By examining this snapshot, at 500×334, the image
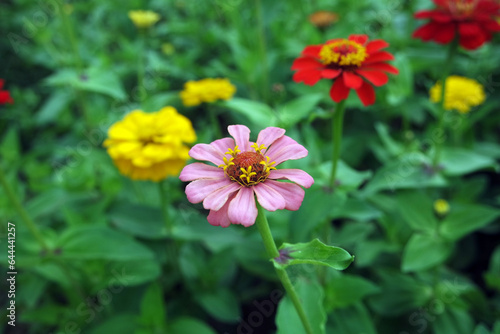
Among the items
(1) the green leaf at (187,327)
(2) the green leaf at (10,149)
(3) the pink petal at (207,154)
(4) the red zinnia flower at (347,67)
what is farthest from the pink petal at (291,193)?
(2) the green leaf at (10,149)

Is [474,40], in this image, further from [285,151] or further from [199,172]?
[199,172]

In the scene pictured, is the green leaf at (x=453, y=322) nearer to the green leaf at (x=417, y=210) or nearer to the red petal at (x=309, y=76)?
the green leaf at (x=417, y=210)

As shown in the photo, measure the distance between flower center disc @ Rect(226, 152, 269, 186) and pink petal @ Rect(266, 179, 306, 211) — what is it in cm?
2

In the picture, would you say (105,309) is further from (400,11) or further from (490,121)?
(400,11)

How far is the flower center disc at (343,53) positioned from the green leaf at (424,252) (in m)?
0.66

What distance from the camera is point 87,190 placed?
1.64 meters

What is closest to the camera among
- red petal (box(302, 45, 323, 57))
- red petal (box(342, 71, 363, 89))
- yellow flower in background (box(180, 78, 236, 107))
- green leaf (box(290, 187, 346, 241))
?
red petal (box(342, 71, 363, 89))

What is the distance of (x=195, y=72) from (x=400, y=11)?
1.24m

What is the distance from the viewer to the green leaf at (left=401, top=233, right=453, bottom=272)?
125 centimetres

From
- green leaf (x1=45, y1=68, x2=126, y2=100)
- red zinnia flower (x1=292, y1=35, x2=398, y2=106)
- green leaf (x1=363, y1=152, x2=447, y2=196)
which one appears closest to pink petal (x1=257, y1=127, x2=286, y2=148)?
red zinnia flower (x1=292, y1=35, x2=398, y2=106)

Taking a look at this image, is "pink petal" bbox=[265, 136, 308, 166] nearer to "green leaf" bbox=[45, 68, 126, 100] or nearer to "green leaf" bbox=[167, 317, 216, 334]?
"green leaf" bbox=[167, 317, 216, 334]

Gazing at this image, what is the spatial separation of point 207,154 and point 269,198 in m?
0.16

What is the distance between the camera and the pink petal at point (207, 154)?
0.71m

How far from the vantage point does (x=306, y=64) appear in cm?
98
